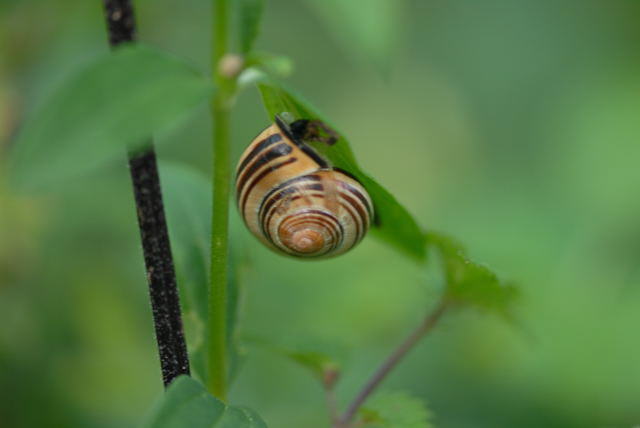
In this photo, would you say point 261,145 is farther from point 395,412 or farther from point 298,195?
point 395,412

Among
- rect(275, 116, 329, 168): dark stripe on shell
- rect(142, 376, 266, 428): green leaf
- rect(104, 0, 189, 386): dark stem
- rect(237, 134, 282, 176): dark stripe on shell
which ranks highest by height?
rect(275, 116, 329, 168): dark stripe on shell

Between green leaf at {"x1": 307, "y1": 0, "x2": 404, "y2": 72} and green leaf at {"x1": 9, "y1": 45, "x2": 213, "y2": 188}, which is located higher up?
green leaf at {"x1": 307, "y1": 0, "x2": 404, "y2": 72}

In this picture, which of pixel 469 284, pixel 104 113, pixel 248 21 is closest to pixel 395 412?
pixel 469 284

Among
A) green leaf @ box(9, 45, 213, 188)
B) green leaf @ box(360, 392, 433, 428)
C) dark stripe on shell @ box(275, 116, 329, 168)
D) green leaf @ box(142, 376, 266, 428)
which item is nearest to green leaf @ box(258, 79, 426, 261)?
dark stripe on shell @ box(275, 116, 329, 168)

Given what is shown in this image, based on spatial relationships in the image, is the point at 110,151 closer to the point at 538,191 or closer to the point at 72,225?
the point at 72,225

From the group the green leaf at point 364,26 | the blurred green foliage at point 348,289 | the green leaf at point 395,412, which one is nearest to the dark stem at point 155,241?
the green leaf at point 364,26

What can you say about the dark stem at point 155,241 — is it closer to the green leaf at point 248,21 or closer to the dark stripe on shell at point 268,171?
the green leaf at point 248,21

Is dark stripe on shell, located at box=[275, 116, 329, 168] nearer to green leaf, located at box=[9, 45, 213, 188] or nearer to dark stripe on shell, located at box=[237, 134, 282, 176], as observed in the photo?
dark stripe on shell, located at box=[237, 134, 282, 176]

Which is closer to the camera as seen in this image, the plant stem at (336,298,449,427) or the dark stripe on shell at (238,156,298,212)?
the dark stripe on shell at (238,156,298,212)
